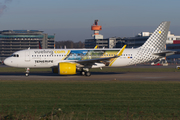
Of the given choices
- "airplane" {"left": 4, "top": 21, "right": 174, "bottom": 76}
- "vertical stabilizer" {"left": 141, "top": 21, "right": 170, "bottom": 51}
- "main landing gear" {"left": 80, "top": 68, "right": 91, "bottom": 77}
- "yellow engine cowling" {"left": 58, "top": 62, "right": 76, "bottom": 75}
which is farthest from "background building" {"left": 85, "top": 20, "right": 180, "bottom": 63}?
"yellow engine cowling" {"left": 58, "top": 62, "right": 76, "bottom": 75}

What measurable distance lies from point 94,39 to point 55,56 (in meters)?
148

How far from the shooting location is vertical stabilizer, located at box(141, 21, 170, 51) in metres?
33.9

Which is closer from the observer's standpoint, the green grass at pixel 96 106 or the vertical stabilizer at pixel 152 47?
the green grass at pixel 96 106

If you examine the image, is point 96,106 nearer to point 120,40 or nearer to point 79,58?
point 79,58

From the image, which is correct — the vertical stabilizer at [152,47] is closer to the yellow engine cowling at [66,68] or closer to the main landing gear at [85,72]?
the main landing gear at [85,72]

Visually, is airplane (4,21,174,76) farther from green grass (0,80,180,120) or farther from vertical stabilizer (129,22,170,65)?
green grass (0,80,180,120)

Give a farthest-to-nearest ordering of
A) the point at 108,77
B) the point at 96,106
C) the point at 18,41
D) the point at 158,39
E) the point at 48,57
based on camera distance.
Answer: the point at 18,41 → the point at 158,39 → the point at 48,57 → the point at 108,77 → the point at 96,106

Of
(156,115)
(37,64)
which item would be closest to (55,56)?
(37,64)

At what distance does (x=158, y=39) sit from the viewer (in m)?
34.2

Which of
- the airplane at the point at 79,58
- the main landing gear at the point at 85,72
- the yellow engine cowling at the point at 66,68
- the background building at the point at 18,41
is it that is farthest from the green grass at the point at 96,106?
the background building at the point at 18,41

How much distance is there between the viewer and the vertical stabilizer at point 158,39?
33.9 m

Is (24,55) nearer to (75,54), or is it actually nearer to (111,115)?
(75,54)

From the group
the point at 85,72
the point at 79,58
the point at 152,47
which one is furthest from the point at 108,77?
the point at 152,47

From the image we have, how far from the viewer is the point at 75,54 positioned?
31891mm
